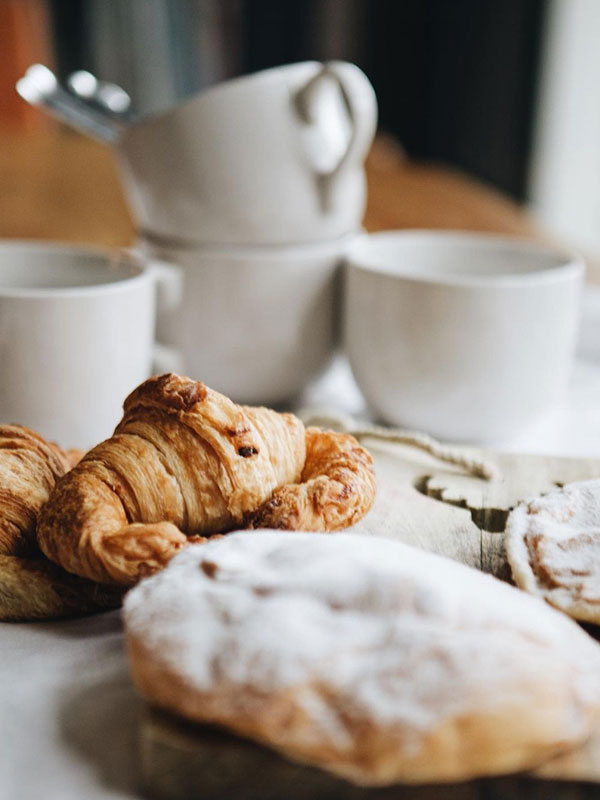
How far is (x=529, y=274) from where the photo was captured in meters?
1.03

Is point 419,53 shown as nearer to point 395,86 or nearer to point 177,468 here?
point 395,86

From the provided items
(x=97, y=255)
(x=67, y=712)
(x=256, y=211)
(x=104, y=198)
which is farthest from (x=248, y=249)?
(x=104, y=198)

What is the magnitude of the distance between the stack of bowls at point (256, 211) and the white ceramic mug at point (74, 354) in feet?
0.32

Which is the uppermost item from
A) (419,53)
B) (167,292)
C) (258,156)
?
(419,53)

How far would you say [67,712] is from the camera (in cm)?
50

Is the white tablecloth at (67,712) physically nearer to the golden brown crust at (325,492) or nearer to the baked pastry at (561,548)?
the golden brown crust at (325,492)

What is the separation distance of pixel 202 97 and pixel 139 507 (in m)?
0.48

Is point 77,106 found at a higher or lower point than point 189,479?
higher

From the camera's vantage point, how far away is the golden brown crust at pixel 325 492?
23.8 inches

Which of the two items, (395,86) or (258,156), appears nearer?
(258,156)

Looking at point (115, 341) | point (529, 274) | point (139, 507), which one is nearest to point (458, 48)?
point (529, 274)

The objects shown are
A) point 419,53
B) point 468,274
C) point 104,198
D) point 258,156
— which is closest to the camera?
point 258,156

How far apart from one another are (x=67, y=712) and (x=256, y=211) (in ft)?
1.95

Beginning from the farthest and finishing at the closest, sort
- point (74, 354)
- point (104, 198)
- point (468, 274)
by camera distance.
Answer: point (104, 198)
point (468, 274)
point (74, 354)
